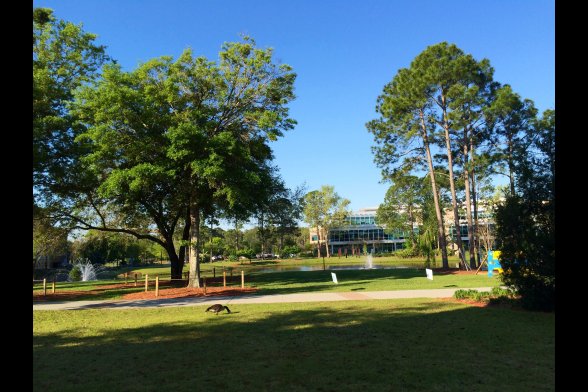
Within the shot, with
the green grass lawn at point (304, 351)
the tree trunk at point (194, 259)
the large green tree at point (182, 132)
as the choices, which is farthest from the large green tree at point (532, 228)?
the tree trunk at point (194, 259)

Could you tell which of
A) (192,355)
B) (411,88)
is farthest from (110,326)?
(411,88)

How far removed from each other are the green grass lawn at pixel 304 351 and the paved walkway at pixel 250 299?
312cm

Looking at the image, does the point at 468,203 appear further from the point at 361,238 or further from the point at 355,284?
the point at 361,238

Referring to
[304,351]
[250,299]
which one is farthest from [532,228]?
[250,299]

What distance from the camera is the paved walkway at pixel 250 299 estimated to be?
15159 mm

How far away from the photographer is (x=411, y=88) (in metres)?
30.7

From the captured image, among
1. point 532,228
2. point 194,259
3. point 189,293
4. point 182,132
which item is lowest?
point 189,293

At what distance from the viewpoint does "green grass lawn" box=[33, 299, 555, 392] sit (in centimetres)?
564

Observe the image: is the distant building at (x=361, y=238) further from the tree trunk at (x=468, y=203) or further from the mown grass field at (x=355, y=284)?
the mown grass field at (x=355, y=284)

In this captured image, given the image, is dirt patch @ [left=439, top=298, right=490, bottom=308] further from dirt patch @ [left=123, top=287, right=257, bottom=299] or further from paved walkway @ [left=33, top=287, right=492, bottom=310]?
dirt patch @ [left=123, top=287, right=257, bottom=299]

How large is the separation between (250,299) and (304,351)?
9.00m

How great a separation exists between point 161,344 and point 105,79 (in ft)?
53.1

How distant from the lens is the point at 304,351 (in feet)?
24.1
